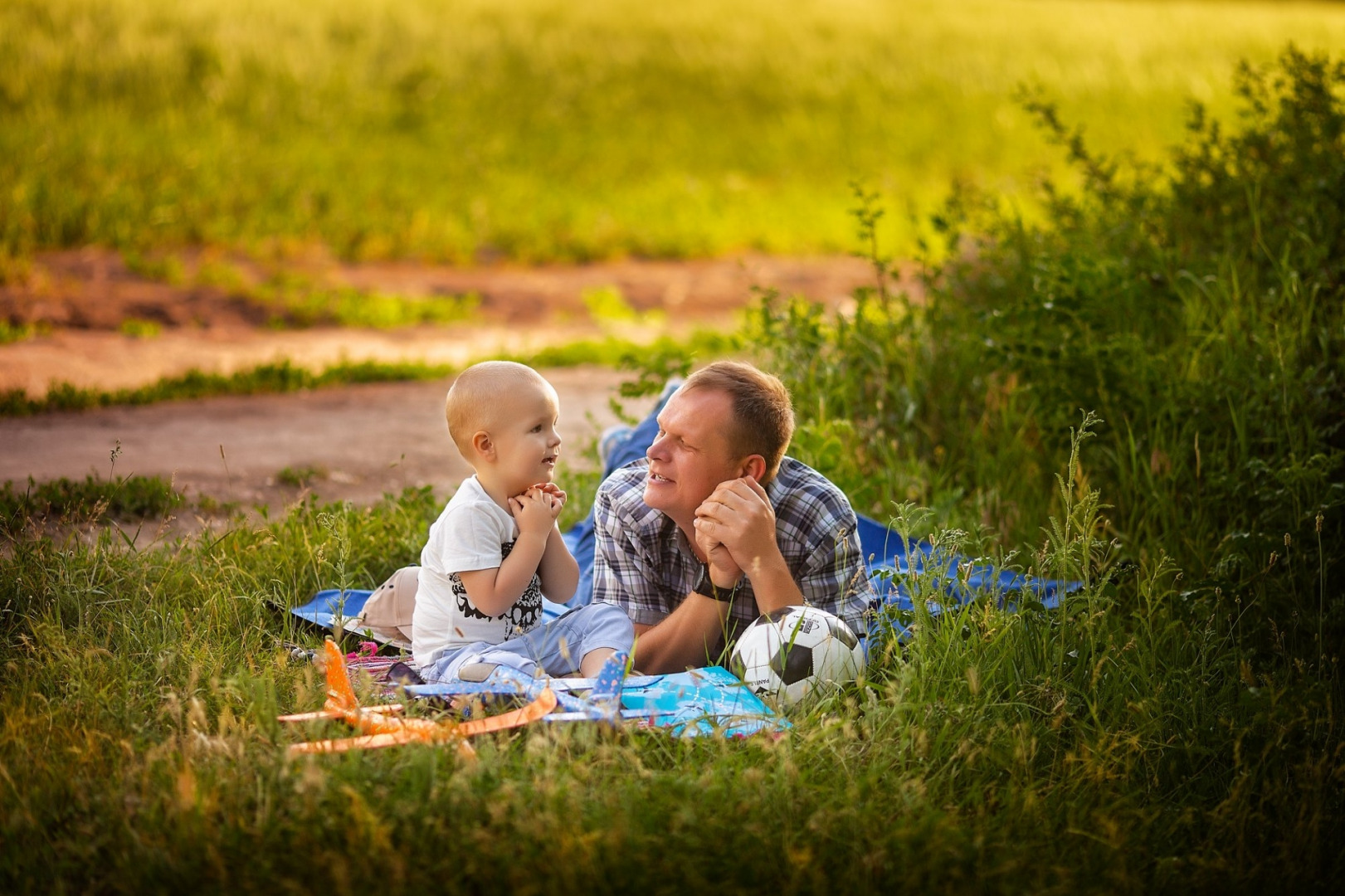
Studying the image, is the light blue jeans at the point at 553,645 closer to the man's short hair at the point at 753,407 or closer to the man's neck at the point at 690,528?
the man's neck at the point at 690,528

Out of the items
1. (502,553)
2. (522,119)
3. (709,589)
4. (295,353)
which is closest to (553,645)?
(502,553)

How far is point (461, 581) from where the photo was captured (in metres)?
4.02

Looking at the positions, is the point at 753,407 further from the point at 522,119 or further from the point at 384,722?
the point at 522,119

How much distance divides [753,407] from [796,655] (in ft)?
2.58

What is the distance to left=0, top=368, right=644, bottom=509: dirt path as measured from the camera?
6.27 meters

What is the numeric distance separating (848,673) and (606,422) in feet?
14.7

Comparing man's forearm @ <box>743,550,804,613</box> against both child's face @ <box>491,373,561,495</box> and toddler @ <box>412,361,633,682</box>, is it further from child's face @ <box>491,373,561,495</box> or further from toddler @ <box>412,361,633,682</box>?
child's face @ <box>491,373,561,495</box>

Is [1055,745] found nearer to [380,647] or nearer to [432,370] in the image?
[380,647]

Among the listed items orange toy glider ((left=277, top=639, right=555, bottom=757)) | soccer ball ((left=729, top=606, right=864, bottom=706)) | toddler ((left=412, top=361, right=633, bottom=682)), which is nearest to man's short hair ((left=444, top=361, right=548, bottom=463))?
toddler ((left=412, top=361, right=633, bottom=682))

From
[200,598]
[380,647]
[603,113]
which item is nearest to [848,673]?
[380,647]

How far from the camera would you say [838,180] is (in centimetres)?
1750

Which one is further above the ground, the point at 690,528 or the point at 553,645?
the point at 690,528

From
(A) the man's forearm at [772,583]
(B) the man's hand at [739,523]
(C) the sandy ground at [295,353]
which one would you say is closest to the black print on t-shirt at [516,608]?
(B) the man's hand at [739,523]

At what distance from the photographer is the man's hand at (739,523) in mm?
3811
